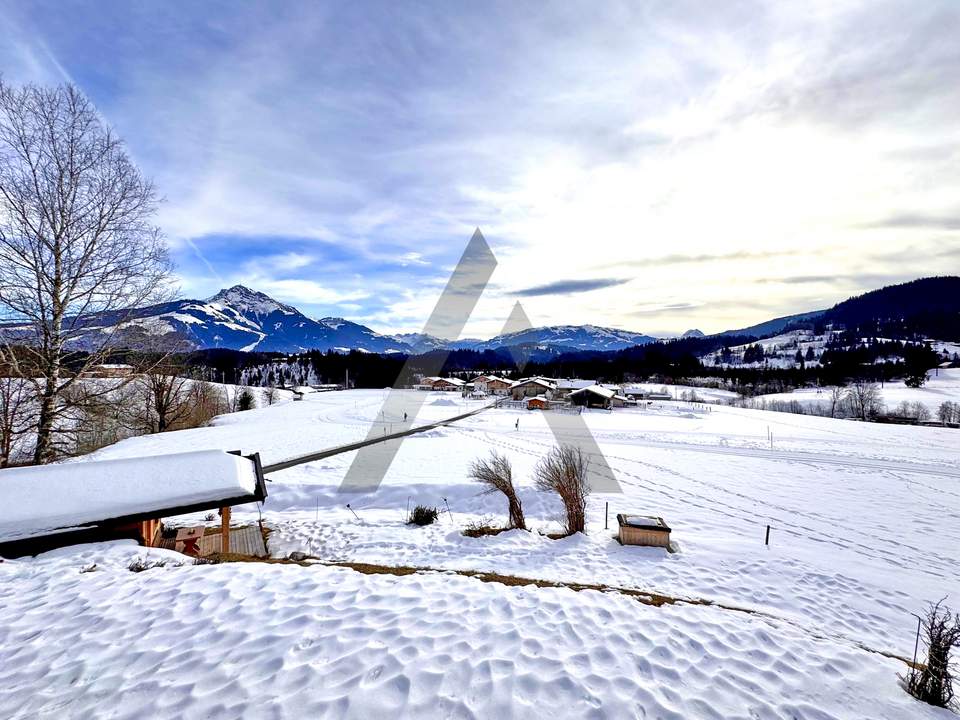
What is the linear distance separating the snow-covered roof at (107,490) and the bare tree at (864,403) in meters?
87.8

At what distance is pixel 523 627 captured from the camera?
562cm

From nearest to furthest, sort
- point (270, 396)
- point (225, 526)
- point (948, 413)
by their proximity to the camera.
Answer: point (225, 526)
point (948, 413)
point (270, 396)

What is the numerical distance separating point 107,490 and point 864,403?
93.6 meters

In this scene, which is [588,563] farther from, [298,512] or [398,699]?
[298,512]

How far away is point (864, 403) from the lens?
65.7 metres

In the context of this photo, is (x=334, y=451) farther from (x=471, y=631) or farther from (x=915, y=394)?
(x=915, y=394)

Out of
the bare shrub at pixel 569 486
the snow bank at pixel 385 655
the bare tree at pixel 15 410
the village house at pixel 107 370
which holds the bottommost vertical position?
the bare shrub at pixel 569 486

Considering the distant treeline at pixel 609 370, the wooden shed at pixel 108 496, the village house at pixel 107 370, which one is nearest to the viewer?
the wooden shed at pixel 108 496

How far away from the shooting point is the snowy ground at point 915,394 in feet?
222

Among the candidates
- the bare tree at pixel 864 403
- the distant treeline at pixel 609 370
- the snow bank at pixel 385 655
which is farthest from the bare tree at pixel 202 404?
the bare tree at pixel 864 403

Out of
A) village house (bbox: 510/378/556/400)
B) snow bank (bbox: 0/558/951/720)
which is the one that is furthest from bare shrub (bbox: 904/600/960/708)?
village house (bbox: 510/378/556/400)

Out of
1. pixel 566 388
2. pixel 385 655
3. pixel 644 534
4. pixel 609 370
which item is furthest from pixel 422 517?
pixel 609 370

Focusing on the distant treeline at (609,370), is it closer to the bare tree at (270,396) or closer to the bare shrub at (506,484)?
the bare tree at (270,396)

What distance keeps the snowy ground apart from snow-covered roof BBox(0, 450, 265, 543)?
92.7 metres
